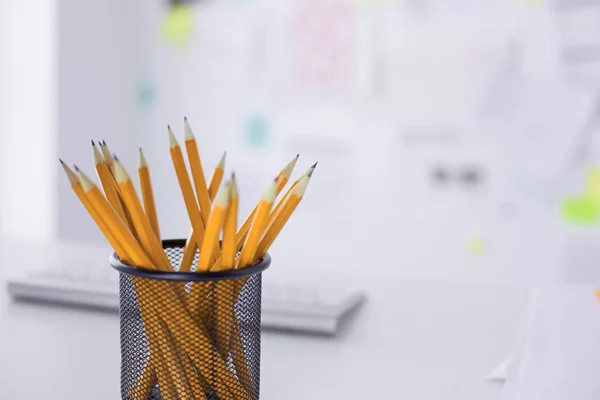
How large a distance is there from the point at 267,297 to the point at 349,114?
1208mm

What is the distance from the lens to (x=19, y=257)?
1012 millimetres

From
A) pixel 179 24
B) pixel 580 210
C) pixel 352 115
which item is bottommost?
pixel 580 210

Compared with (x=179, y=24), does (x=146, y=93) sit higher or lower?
lower

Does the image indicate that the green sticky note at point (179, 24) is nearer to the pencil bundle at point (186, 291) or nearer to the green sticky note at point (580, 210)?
the green sticky note at point (580, 210)

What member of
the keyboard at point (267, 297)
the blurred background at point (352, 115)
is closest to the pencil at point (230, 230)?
the keyboard at point (267, 297)

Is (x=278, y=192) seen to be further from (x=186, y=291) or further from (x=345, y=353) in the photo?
(x=345, y=353)

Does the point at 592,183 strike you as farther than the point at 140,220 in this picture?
Yes

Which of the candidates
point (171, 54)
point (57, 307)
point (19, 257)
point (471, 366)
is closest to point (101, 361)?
point (57, 307)

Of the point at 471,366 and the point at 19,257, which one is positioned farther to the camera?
the point at 19,257

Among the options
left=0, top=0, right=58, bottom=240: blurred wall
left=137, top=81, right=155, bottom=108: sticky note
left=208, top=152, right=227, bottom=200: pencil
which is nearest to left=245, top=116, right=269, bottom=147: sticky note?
left=137, top=81, right=155, bottom=108: sticky note

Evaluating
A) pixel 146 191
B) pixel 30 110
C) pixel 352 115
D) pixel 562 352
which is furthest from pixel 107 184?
pixel 30 110

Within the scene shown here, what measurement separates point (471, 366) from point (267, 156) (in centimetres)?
139

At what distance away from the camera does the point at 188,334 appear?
1.49ft

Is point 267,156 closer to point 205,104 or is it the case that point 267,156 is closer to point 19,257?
point 205,104
